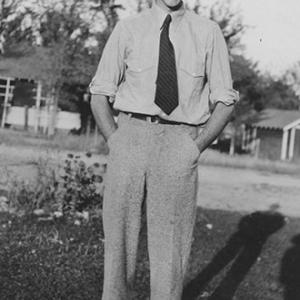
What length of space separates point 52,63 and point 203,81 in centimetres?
2603

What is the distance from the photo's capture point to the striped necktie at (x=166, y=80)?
3295mm

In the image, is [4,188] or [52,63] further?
[52,63]

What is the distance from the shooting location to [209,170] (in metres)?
19.8

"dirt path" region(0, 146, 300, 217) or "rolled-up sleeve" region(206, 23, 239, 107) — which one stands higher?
"rolled-up sleeve" region(206, 23, 239, 107)

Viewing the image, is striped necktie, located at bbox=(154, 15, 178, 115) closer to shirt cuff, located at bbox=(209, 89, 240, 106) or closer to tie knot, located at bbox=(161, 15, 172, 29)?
tie knot, located at bbox=(161, 15, 172, 29)

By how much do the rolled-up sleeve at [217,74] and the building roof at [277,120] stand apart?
126ft

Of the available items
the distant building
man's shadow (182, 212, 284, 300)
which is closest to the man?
man's shadow (182, 212, 284, 300)

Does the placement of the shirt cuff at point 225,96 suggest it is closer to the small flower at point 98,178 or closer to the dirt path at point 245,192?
the small flower at point 98,178

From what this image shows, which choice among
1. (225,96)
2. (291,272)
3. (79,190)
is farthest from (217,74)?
(79,190)

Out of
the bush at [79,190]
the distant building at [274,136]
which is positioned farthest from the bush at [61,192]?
the distant building at [274,136]

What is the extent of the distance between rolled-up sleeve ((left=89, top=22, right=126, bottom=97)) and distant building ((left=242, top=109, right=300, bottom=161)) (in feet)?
124

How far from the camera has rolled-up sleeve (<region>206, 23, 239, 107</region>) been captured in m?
3.39

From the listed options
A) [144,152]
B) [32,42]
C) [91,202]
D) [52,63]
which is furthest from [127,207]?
[32,42]

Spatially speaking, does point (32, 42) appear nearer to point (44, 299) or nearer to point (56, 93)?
point (56, 93)
